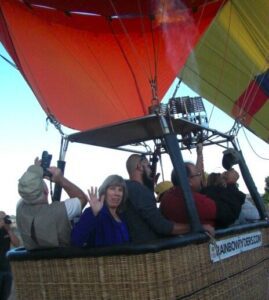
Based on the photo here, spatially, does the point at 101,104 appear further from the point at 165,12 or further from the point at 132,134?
the point at 132,134

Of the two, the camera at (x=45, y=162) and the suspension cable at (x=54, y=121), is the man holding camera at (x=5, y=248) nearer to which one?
the suspension cable at (x=54, y=121)

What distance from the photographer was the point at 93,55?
6.29 m

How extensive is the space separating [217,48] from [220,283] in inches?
219

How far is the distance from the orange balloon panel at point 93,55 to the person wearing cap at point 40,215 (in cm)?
171

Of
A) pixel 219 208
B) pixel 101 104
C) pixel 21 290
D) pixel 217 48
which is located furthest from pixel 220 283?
pixel 217 48

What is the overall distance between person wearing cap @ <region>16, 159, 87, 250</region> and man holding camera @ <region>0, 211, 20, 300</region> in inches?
122

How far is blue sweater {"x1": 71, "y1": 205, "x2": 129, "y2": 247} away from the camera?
122 inches

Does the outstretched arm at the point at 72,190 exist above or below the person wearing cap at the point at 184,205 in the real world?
above

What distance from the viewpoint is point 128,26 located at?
6430mm

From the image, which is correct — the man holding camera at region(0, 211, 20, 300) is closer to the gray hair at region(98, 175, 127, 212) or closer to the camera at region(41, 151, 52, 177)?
the camera at region(41, 151, 52, 177)

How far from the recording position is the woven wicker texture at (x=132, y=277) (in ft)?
9.59

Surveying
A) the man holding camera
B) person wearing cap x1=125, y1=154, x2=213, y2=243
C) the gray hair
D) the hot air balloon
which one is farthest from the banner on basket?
the man holding camera

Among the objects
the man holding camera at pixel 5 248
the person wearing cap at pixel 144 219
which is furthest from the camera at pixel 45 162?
the man holding camera at pixel 5 248

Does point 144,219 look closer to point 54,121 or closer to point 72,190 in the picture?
point 72,190
